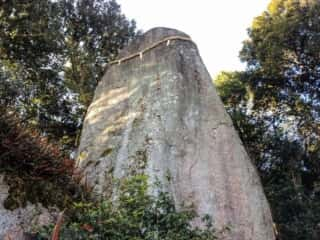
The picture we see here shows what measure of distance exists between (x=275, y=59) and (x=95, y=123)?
697 centimetres

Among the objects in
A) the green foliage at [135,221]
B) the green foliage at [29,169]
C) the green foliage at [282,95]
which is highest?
the green foliage at [282,95]

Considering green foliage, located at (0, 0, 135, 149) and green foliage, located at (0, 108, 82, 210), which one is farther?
green foliage, located at (0, 0, 135, 149)

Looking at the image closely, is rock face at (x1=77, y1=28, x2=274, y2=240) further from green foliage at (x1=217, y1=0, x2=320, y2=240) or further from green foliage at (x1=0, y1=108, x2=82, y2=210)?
green foliage at (x1=217, y1=0, x2=320, y2=240)

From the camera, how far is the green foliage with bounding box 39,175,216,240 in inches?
191

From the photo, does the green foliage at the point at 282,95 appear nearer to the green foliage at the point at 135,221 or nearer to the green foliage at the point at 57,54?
the green foliage at the point at 57,54

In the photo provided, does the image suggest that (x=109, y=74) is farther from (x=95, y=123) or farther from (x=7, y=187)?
(x=7, y=187)

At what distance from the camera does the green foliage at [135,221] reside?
15.9 feet

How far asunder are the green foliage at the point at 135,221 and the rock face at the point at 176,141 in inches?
43.8

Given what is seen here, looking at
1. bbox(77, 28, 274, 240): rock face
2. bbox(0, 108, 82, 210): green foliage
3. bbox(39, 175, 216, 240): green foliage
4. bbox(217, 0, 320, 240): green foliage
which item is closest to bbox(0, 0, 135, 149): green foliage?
bbox(77, 28, 274, 240): rock face

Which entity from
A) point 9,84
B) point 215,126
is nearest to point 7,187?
point 215,126

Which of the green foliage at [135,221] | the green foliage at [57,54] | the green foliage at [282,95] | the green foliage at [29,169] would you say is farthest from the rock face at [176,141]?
the green foliage at [282,95]

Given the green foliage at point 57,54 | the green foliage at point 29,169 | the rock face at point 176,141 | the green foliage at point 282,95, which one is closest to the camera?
the green foliage at point 29,169

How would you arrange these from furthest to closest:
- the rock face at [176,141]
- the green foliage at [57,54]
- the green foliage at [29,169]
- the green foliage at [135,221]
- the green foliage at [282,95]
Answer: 1. the green foliage at [282,95]
2. the green foliage at [57,54]
3. the rock face at [176,141]
4. the green foliage at [29,169]
5. the green foliage at [135,221]

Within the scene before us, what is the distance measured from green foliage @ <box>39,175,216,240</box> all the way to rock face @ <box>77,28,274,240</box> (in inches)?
43.8
